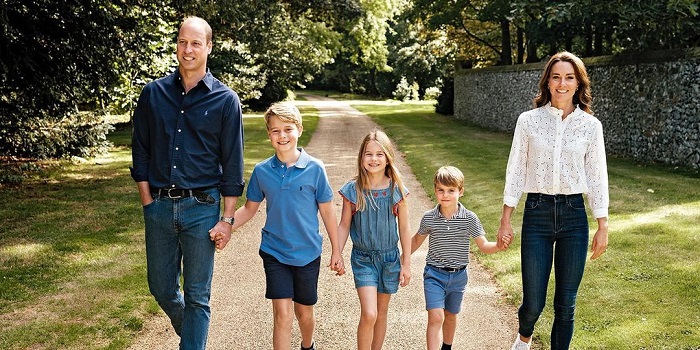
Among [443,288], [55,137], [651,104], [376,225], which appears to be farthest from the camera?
[651,104]

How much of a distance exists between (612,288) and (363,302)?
3.07 metres

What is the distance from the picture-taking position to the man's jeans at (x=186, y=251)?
399 centimetres

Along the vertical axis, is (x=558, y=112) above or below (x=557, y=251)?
above

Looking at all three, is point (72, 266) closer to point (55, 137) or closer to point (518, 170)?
point (518, 170)

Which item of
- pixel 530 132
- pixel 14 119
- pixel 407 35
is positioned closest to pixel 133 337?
pixel 530 132

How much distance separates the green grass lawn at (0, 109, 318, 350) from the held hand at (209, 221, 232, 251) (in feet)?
→ 5.23

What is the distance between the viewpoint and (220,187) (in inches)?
160

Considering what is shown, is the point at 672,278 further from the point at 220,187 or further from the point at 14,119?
the point at 14,119

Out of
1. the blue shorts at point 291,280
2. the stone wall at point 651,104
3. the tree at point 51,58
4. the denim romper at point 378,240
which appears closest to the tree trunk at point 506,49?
the stone wall at point 651,104

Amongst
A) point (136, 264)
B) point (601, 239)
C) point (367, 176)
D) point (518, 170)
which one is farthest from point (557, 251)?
point (136, 264)

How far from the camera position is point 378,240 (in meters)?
4.34

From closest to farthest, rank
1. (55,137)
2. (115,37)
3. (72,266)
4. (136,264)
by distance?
(72,266) → (136,264) → (115,37) → (55,137)

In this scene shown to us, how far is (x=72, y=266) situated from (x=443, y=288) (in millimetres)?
4518

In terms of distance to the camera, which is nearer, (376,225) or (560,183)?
(560,183)
